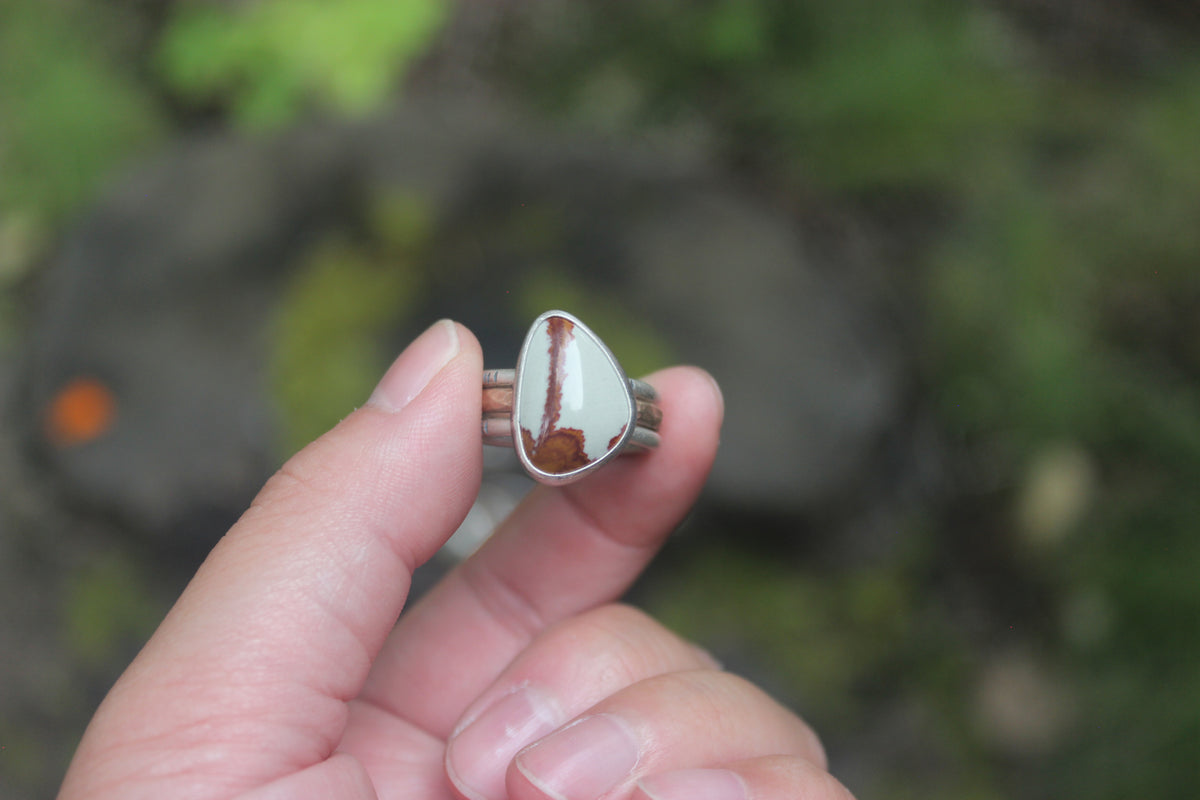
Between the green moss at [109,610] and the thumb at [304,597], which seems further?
the green moss at [109,610]

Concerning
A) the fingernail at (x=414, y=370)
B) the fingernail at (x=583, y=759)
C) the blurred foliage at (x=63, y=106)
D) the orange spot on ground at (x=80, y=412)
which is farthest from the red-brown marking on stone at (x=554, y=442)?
the blurred foliage at (x=63, y=106)

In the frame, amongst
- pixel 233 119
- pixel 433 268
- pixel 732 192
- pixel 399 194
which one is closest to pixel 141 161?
pixel 233 119

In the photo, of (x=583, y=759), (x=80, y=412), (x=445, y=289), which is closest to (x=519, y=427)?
(x=583, y=759)

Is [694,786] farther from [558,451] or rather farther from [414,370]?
[414,370]

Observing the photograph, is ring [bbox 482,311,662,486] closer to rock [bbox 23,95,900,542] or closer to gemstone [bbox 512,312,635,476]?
gemstone [bbox 512,312,635,476]

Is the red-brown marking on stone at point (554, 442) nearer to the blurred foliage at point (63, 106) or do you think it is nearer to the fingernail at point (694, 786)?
the fingernail at point (694, 786)

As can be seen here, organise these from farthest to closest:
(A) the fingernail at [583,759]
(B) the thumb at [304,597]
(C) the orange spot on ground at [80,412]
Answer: (C) the orange spot on ground at [80,412], (A) the fingernail at [583,759], (B) the thumb at [304,597]

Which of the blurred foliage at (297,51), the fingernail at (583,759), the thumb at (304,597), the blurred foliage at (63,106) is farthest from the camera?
the blurred foliage at (63,106)

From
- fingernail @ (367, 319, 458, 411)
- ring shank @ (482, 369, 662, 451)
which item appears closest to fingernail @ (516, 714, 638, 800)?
ring shank @ (482, 369, 662, 451)
